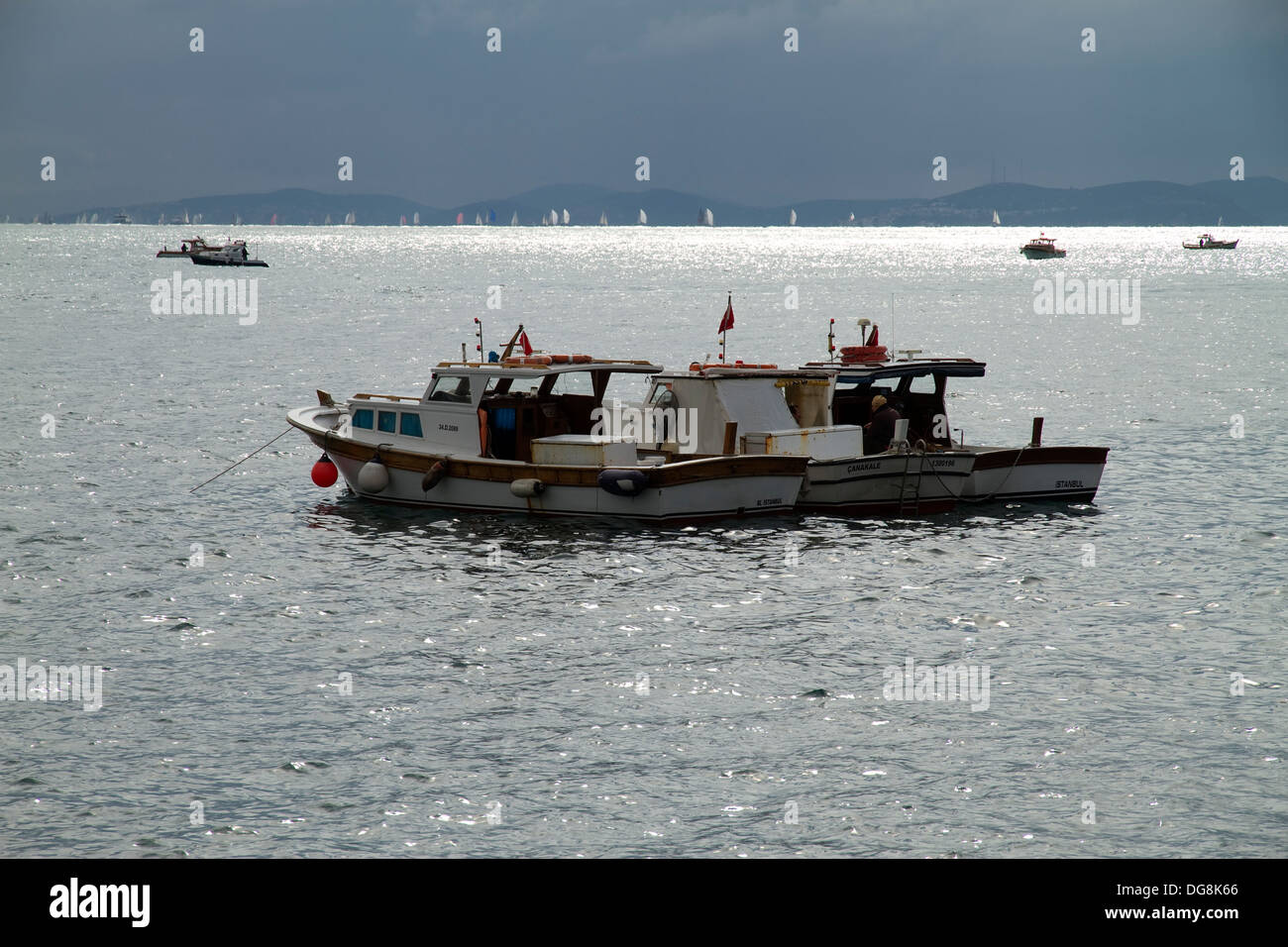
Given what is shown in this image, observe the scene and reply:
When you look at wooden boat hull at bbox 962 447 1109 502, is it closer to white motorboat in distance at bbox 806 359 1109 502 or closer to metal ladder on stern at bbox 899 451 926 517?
white motorboat in distance at bbox 806 359 1109 502

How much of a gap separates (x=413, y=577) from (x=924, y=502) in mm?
12029

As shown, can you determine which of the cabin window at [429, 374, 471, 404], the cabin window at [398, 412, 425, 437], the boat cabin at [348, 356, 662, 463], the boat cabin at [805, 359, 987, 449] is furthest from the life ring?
the cabin window at [398, 412, 425, 437]

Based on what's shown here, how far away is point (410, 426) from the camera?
29.9 metres

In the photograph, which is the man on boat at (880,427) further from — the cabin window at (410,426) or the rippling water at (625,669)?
the cabin window at (410,426)

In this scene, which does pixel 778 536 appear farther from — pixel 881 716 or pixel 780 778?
pixel 780 778

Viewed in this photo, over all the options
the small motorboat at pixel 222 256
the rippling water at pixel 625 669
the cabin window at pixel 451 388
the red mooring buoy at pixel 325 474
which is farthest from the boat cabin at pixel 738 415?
the small motorboat at pixel 222 256

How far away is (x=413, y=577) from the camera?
76.8 ft

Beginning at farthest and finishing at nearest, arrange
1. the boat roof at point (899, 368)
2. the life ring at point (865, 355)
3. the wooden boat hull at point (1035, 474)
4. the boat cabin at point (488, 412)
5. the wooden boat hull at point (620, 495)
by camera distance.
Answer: the life ring at point (865, 355) < the boat roof at point (899, 368) < the wooden boat hull at point (1035, 474) < the boat cabin at point (488, 412) < the wooden boat hull at point (620, 495)

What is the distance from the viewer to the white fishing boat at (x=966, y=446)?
97.6 ft

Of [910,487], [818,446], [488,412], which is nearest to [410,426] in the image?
[488,412]

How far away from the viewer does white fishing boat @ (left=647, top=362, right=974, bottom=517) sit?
2844 cm

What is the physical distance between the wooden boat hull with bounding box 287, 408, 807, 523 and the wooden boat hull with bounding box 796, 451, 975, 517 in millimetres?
583
